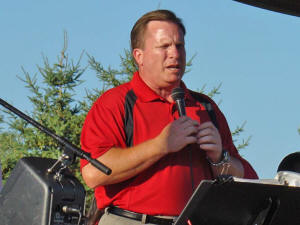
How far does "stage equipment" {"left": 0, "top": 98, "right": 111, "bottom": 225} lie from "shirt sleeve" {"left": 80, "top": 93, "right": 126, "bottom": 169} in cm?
55

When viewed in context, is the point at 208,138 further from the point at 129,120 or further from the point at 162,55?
the point at 162,55

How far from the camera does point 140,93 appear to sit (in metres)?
3.22

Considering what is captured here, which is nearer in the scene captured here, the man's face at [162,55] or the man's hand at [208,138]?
the man's hand at [208,138]

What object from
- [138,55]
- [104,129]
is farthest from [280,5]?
[104,129]

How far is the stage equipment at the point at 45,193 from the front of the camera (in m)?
2.29

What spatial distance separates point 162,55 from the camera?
323cm

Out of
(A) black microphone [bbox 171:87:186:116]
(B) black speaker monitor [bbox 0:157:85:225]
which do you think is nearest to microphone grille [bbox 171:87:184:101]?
(A) black microphone [bbox 171:87:186:116]

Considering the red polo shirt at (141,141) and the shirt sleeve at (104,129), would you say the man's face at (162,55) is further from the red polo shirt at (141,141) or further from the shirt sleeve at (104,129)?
the shirt sleeve at (104,129)

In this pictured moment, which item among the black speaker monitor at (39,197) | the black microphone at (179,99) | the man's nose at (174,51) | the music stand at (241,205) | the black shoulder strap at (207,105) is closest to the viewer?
the black speaker monitor at (39,197)

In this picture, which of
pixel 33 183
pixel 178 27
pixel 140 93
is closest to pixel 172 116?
pixel 140 93

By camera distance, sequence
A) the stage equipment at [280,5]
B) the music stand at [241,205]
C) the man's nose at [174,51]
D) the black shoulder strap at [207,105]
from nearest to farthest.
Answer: the music stand at [241,205]
the man's nose at [174,51]
the black shoulder strap at [207,105]
the stage equipment at [280,5]

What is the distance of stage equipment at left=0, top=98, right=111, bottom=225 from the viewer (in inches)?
90.1

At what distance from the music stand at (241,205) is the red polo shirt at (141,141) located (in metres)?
0.39

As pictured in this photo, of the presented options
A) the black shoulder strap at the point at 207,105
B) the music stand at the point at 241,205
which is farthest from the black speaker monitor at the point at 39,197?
the black shoulder strap at the point at 207,105
